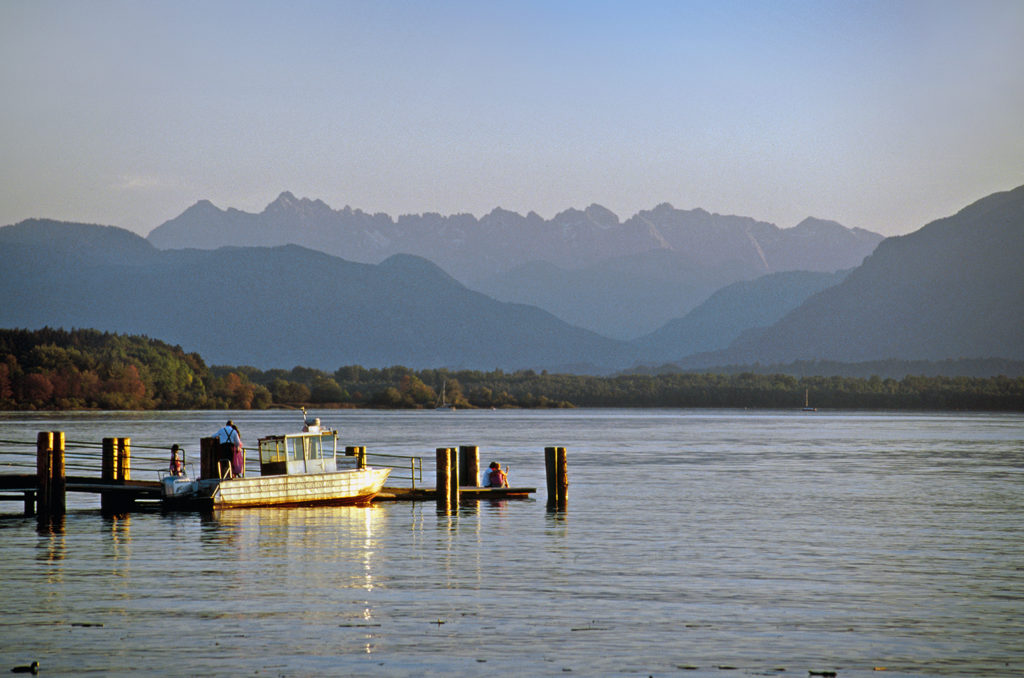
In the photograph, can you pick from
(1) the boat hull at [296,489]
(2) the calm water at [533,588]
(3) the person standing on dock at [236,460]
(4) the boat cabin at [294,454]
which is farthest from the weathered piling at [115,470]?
(4) the boat cabin at [294,454]

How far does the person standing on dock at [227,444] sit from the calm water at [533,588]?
1977mm

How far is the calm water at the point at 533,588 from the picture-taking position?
20.4m

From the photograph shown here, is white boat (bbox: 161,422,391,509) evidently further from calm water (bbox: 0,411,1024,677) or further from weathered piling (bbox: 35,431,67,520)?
weathered piling (bbox: 35,431,67,520)

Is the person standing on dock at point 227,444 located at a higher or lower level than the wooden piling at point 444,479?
higher

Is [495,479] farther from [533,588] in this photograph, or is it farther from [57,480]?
[533,588]

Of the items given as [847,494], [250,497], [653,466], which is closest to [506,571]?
[250,497]

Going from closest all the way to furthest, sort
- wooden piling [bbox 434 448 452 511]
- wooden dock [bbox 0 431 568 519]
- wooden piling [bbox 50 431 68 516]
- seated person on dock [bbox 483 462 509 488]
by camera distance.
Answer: wooden piling [bbox 50 431 68 516] < wooden dock [bbox 0 431 568 519] < wooden piling [bbox 434 448 452 511] < seated person on dock [bbox 483 462 509 488]

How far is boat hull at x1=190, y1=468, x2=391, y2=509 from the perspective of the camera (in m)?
42.6

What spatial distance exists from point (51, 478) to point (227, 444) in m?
6.32

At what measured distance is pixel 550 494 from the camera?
1930 inches

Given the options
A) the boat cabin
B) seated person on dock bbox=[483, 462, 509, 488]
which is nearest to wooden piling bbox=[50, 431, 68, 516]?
the boat cabin

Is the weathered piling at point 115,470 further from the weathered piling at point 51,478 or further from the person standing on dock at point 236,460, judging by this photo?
the person standing on dock at point 236,460

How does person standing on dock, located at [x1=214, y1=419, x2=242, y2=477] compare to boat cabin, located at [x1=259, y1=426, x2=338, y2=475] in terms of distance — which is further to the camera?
boat cabin, located at [x1=259, y1=426, x2=338, y2=475]

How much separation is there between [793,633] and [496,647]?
5453mm
